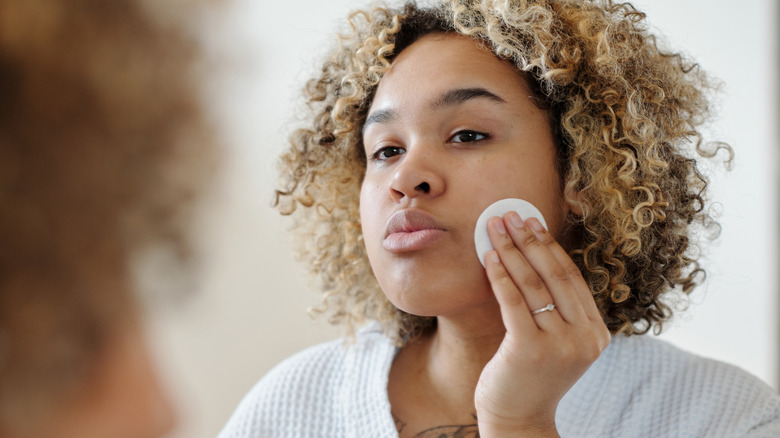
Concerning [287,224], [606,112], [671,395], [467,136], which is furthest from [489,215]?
[287,224]

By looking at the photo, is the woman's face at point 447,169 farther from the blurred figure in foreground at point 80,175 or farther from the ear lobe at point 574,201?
the blurred figure in foreground at point 80,175

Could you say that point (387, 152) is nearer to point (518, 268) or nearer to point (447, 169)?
point (447, 169)

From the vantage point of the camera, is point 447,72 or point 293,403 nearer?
point 447,72

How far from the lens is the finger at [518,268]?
80 cm

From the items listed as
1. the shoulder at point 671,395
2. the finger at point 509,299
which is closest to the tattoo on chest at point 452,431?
the shoulder at point 671,395

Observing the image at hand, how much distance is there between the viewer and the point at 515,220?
32.4 inches

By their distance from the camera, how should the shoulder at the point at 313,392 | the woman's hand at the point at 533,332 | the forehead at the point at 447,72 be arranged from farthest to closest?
the shoulder at the point at 313,392 → the forehead at the point at 447,72 → the woman's hand at the point at 533,332

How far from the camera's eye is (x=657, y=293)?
103cm

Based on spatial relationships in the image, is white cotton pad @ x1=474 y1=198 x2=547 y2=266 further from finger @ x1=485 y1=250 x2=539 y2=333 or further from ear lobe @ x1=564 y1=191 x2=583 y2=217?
ear lobe @ x1=564 y1=191 x2=583 y2=217

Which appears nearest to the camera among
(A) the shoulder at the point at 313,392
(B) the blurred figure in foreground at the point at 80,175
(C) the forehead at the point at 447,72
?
(B) the blurred figure in foreground at the point at 80,175

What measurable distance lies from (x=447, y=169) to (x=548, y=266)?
0.17 meters

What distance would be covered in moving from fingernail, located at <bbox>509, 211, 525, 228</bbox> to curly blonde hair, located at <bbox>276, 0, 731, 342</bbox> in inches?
5.8

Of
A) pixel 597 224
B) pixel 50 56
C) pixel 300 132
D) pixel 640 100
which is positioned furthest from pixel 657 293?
pixel 50 56

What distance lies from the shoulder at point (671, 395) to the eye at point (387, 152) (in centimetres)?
42
